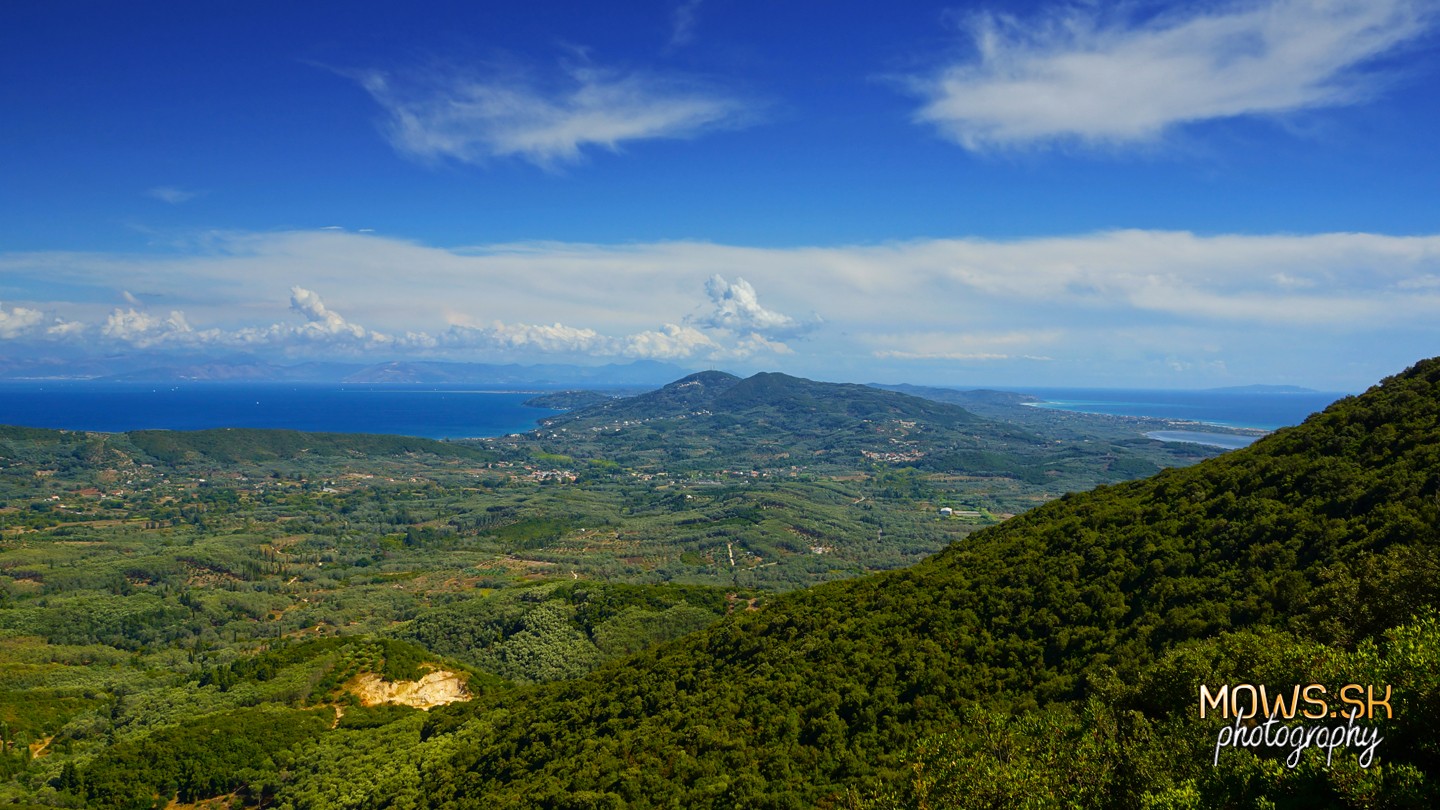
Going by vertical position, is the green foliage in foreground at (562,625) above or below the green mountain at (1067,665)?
below

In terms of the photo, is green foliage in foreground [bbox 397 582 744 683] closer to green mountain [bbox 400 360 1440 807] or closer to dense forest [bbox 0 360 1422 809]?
dense forest [bbox 0 360 1422 809]

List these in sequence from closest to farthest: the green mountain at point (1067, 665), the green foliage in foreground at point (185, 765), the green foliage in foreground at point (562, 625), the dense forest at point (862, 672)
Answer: the green mountain at point (1067, 665) < the dense forest at point (862, 672) < the green foliage in foreground at point (185, 765) < the green foliage in foreground at point (562, 625)

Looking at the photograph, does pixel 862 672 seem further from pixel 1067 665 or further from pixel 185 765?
pixel 185 765

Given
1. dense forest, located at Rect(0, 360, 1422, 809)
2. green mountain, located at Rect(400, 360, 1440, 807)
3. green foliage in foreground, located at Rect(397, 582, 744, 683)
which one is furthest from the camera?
green foliage in foreground, located at Rect(397, 582, 744, 683)

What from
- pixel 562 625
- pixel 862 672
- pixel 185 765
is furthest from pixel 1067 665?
pixel 562 625

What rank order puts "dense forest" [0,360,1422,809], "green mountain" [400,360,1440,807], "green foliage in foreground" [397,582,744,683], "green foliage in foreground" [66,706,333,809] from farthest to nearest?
"green foliage in foreground" [397,582,744,683] < "green foliage in foreground" [66,706,333,809] < "dense forest" [0,360,1422,809] < "green mountain" [400,360,1440,807]

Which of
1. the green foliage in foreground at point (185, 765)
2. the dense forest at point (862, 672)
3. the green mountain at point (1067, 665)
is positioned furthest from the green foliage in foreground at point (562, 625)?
the green foliage in foreground at point (185, 765)

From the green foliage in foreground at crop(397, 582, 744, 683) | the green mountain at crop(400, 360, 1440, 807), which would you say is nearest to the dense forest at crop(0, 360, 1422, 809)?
the green mountain at crop(400, 360, 1440, 807)

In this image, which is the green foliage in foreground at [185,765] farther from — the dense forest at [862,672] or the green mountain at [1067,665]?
the green mountain at [1067,665]
